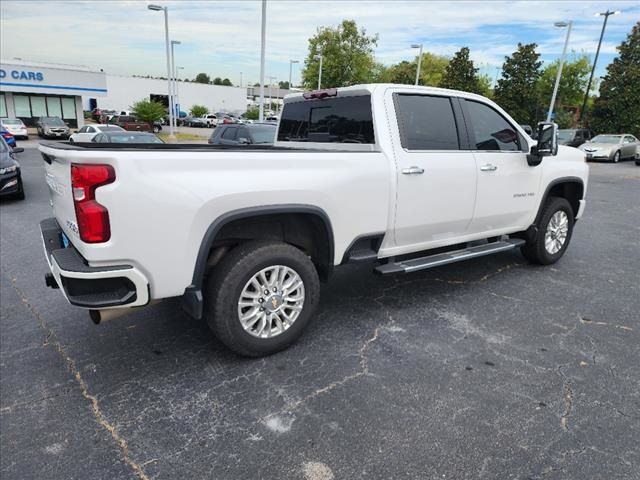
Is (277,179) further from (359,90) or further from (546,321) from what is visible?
(546,321)

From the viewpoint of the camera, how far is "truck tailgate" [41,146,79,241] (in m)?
2.68

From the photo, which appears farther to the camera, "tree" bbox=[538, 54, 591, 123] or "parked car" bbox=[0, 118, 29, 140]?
"tree" bbox=[538, 54, 591, 123]

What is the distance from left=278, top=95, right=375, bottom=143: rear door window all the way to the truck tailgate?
227 cm

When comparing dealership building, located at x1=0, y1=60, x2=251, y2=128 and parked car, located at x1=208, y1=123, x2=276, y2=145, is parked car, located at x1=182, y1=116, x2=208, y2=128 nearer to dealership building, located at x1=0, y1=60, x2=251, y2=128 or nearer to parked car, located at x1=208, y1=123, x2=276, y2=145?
dealership building, located at x1=0, y1=60, x2=251, y2=128

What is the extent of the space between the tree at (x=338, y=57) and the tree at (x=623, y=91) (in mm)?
20996

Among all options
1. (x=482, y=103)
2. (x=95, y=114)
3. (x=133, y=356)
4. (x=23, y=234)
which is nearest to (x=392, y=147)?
(x=482, y=103)

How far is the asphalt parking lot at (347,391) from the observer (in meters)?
2.33

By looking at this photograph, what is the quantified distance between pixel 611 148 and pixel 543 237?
71.7ft

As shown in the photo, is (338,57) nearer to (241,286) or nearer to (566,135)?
(566,135)

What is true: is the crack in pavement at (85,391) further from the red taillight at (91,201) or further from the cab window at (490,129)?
the cab window at (490,129)

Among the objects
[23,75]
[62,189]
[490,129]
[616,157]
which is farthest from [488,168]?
[23,75]

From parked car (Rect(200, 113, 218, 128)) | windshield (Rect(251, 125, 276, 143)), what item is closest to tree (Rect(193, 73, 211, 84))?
parked car (Rect(200, 113, 218, 128))

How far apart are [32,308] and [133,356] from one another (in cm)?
155

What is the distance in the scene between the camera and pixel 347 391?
2.91 metres
